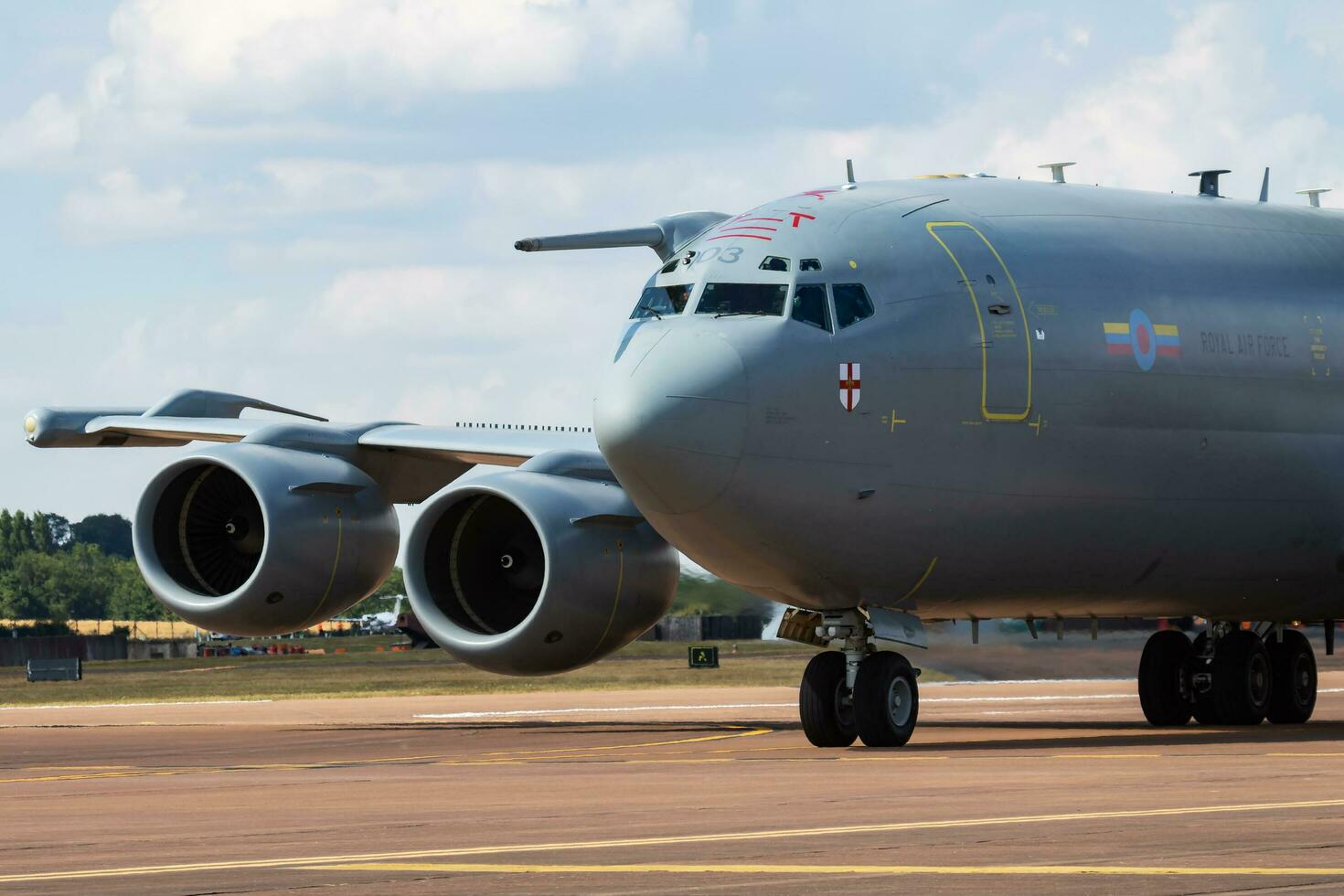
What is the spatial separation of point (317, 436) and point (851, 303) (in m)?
10.1

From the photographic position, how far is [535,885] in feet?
31.7

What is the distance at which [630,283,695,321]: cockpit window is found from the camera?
20.5 metres

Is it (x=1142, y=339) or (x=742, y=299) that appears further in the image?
(x=1142, y=339)

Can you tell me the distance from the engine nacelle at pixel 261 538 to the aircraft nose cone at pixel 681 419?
746 cm

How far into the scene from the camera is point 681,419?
766 inches

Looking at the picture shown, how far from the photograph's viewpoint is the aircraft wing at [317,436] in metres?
28.2

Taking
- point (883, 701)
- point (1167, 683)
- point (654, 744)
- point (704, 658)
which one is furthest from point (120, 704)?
point (883, 701)

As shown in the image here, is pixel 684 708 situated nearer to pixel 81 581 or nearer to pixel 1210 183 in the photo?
pixel 1210 183

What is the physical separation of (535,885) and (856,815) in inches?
142

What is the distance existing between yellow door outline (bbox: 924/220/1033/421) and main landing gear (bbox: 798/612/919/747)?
2.30 m

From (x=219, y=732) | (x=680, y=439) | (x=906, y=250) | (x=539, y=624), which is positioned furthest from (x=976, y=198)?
(x=219, y=732)

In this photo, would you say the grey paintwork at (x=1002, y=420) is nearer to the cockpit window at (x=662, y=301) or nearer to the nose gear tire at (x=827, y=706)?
the cockpit window at (x=662, y=301)

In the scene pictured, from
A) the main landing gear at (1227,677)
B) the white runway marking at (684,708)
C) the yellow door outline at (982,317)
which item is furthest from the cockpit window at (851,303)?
the white runway marking at (684,708)

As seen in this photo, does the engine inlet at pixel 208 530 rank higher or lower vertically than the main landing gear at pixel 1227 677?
higher
